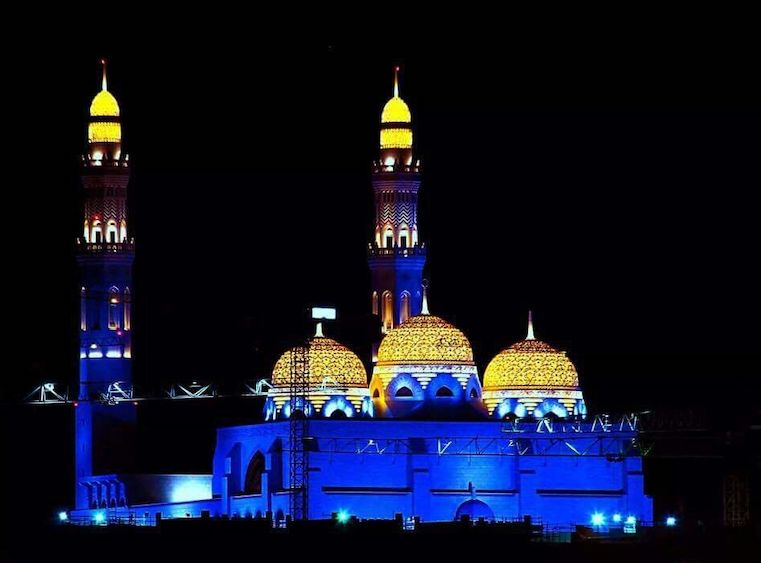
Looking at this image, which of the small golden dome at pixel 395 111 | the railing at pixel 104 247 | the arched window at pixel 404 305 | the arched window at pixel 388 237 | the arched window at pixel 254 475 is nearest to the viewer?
the arched window at pixel 254 475

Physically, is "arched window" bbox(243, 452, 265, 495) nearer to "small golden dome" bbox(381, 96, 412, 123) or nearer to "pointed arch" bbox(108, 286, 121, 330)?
"pointed arch" bbox(108, 286, 121, 330)

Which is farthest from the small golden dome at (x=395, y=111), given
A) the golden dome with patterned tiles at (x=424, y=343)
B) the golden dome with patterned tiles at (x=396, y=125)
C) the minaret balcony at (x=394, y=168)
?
the golden dome with patterned tiles at (x=424, y=343)

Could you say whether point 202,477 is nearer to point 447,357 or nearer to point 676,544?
point 447,357

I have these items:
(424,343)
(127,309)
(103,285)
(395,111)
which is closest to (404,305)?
(424,343)

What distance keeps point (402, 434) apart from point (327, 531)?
2340 cm

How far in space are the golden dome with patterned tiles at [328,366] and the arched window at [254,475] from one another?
3.64 meters

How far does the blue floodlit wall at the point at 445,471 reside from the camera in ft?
473

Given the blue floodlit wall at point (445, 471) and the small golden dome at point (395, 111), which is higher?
the small golden dome at point (395, 111)

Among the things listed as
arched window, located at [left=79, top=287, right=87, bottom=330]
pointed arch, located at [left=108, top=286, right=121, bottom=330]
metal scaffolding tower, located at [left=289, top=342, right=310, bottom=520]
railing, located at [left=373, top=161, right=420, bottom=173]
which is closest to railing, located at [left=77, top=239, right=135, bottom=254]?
pointed arch, located at [left=108, top=286, right=121, bottom=330]

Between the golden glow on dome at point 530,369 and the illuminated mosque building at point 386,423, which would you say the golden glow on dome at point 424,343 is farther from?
the golden glow on dome at point 530,369

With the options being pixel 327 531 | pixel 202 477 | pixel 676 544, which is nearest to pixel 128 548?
pixel 327 531

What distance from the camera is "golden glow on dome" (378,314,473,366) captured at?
148m

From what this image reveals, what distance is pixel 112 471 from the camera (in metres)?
153

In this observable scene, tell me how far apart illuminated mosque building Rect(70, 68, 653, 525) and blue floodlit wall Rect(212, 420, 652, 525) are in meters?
0.06
